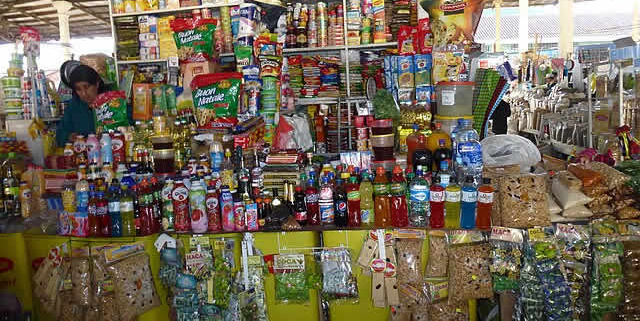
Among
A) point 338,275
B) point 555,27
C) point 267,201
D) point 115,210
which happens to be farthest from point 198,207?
point 555,27

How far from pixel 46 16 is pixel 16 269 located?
341 inches

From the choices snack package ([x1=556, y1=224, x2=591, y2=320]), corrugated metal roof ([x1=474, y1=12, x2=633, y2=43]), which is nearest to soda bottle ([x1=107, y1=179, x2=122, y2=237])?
snack package ([x1=556, y1=224, x2=591, y2=320])

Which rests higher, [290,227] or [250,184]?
[250,184]

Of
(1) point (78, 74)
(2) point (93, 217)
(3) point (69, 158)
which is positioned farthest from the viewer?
(1) point (78, 74)

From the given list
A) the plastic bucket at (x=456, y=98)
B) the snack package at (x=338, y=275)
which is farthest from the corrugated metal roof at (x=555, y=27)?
the snack package at (x=338, y=275)

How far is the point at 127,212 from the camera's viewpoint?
8.43 feet

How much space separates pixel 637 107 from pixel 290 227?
293cm

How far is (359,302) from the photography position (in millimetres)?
2518

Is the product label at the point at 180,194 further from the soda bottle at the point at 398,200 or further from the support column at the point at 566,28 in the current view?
the support column at the point at 566,28

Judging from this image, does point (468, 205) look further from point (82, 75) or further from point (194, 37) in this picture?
point (82, 75)

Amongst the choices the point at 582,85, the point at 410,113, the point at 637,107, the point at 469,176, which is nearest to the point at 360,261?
the point at 469,176

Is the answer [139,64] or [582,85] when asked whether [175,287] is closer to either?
[139,64]

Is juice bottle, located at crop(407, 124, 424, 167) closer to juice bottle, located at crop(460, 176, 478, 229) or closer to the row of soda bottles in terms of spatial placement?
the row of soda bottles

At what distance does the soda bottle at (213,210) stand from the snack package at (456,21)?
1.96 m
